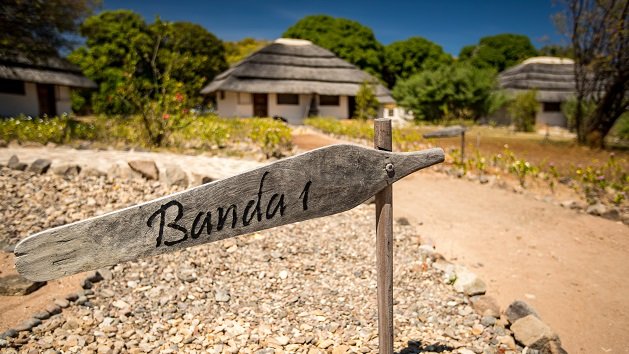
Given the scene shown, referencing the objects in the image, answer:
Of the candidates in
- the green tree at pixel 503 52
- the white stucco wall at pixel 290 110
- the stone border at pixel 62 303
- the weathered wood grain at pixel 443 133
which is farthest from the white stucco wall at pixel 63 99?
the green tree at pixel 503 52

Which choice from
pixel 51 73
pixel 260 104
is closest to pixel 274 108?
pixel 260 104

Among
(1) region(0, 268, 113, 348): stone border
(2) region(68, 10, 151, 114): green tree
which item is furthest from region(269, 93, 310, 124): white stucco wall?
(1) region(0, 268, 113, 348): stone border

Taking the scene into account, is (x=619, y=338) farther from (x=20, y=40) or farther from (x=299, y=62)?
(x=299, y=62)

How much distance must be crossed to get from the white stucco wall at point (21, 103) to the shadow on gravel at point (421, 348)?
72.1ft

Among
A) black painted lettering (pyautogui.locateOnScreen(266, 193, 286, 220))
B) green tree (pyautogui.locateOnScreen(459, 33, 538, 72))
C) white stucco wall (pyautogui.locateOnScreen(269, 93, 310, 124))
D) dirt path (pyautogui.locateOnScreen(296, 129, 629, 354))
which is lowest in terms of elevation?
dirt path (pyautogui.locateOnScreen(296, 129, 629, 354))

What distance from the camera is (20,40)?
412 inches

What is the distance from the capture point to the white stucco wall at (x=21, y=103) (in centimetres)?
1823

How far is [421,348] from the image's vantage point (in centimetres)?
256

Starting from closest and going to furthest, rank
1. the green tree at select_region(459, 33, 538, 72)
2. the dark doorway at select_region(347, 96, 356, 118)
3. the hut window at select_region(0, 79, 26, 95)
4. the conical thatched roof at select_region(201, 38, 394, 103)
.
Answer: the hut window at select_region(0, 79, 26, 95)
the conical thatched roof at select_region(201, 38, 394, 103)
the dark doorway at select_region(347, 96, 356, 118)
the green tree at select_region(459, 33, 538, 72)

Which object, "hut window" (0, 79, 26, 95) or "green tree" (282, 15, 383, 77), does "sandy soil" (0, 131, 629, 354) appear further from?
"green tree" (282, 15, 383, 77)

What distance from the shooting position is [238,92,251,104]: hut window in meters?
22.7

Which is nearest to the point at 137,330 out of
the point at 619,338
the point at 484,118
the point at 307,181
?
the point at 307,181

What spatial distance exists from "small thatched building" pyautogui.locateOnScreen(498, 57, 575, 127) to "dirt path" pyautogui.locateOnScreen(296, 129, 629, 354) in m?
22.5

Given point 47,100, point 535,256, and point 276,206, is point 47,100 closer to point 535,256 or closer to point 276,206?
point 535,256
